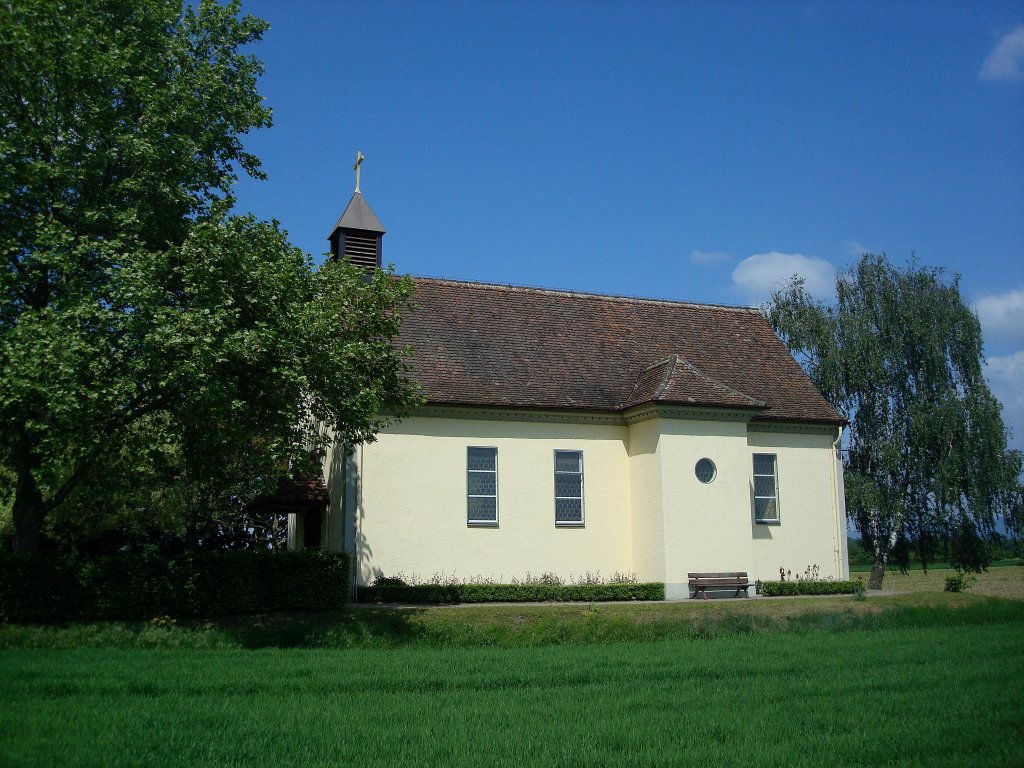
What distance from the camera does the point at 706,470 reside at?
25.6 metres

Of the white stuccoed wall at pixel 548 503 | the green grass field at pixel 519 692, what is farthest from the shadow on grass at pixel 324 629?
the white stuccoed wall at pixel 548 503

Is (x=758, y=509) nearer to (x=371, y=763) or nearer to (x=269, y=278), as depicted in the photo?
(x=269, y=278)

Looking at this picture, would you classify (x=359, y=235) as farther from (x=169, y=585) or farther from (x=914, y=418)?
(x=914, y=418)

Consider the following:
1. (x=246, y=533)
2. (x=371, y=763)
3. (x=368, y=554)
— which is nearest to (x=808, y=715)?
(x=371, y=763)

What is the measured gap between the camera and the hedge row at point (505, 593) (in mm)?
23125

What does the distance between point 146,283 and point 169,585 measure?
7.26 m

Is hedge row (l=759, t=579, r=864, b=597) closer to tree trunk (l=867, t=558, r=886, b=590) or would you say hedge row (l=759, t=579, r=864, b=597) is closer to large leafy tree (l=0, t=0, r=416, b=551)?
tree trunk (l=867, t=558, r=886, b=590)

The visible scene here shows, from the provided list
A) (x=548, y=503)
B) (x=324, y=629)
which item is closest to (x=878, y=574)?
(x=548, y=503)

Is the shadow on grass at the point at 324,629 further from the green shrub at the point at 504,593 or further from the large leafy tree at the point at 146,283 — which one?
the large leafy tree at the point at 146,283

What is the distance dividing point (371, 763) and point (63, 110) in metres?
14.8

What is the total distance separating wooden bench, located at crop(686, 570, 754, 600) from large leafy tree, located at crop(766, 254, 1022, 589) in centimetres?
1001

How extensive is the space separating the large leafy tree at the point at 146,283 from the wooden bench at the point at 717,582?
10183 mm

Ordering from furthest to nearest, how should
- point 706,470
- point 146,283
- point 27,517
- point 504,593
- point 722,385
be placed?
1. point 722,385
2. point 706,470
3. point 504,593
4. point 27,517
5. point 146,283

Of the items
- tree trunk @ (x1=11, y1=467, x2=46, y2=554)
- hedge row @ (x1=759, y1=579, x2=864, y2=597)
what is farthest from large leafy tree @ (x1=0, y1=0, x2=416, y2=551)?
hedge row @ (x1=759, y1=579, x2=864, y2=597)
